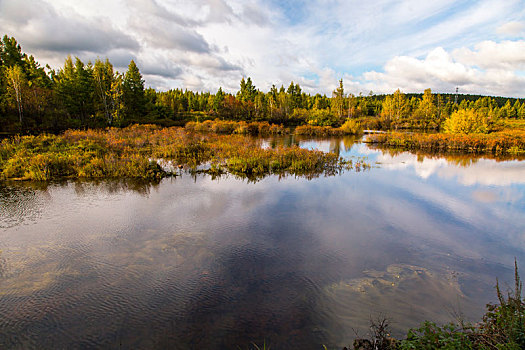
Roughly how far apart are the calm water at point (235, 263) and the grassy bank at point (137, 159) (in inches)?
78.0

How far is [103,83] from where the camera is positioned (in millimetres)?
45688

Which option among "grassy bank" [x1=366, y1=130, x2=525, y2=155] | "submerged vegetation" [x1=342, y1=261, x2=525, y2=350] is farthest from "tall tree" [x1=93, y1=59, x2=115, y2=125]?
"submerged vegetation" [x1=342, y1=261, x2=525, y2=350]

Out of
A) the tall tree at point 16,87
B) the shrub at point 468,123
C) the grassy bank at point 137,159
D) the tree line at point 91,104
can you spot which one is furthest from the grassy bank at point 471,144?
the tall tree at point 16,87

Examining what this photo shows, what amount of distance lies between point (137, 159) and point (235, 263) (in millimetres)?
12625

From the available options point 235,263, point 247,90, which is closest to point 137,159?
point 235,263

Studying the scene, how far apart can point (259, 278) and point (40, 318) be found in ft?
15.0

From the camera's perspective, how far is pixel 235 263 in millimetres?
7102

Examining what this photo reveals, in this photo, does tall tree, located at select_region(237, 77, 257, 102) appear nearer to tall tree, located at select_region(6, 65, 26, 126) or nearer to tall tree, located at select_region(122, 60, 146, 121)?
tall tree, located at select_region(122, 60, 146, 121)

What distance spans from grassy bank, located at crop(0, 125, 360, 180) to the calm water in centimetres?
198

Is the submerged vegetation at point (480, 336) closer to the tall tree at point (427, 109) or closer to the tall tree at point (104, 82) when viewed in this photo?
the tall tree at point (104, 82)

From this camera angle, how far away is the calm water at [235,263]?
5000 mm

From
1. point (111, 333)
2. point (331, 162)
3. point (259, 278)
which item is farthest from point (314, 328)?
point (331, 162)

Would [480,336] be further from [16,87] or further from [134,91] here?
[134,91]

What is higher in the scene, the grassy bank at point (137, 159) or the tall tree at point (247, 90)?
the tall tree at point (247, 90)
